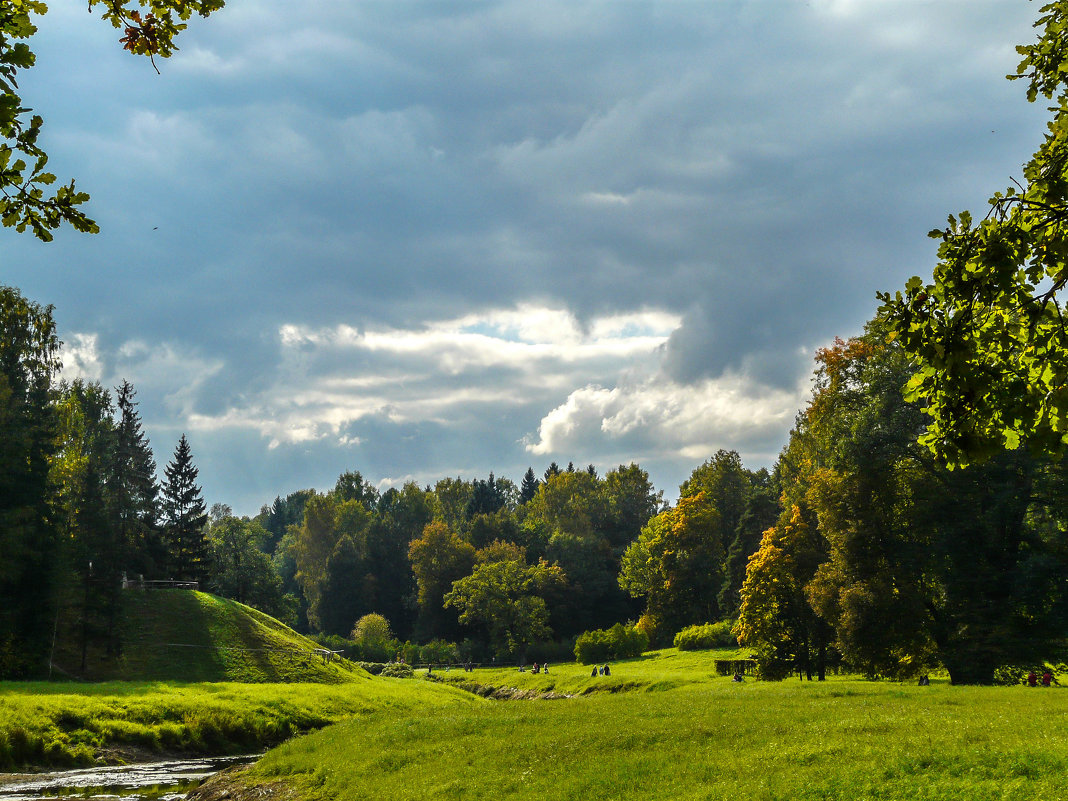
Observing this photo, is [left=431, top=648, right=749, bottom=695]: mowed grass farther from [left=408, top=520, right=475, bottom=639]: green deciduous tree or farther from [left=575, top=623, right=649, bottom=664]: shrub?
[left=408, top=520, right=475, bottom=639]: green deciduous tree

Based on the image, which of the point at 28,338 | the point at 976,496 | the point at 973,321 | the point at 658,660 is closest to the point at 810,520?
the point at 976,496

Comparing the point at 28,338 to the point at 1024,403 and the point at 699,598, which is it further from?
the point at 699,598

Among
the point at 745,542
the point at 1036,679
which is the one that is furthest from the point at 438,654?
the point at 1036,679

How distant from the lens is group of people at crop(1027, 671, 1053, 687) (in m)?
36.6

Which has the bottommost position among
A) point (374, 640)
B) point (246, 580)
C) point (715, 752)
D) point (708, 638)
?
point (374, 640)

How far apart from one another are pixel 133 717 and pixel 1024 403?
39331 millimetres

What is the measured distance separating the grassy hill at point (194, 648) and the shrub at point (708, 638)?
37.9 m

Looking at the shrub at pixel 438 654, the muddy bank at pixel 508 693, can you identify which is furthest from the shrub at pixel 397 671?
the shrub at pixel 438 654

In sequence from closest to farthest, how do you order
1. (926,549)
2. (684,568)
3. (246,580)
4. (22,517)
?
(926,549) → (22,517) → (246,580) → (684,568)

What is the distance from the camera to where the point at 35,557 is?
46625mm

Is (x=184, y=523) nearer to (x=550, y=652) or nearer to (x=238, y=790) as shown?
(x=550, y=652)

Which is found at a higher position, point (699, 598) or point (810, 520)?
point (810, 520)

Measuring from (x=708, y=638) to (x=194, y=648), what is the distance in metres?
52.5

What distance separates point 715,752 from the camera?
2009 cm
